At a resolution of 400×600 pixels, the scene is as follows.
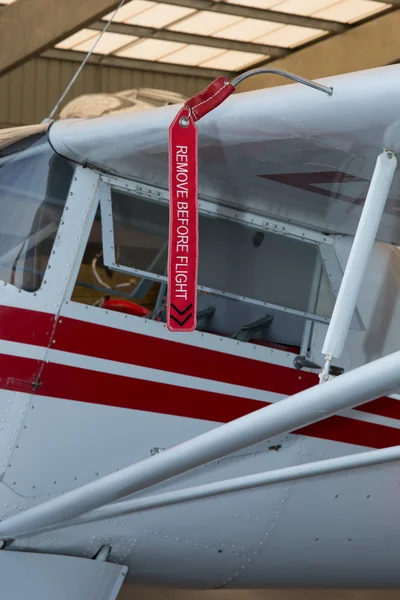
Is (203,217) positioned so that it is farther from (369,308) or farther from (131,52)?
(131,52)

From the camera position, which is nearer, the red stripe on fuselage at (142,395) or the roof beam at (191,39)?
the red stripe on fuselage at (142,395)

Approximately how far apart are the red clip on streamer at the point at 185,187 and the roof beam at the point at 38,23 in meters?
10.7

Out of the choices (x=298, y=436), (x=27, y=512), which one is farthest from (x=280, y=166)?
(x=27, y=512)

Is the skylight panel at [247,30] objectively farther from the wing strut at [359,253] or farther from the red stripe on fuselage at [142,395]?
the wing strut at [359,253]

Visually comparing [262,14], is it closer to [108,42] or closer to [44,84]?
[108,42]

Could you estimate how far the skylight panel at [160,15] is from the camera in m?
15.8

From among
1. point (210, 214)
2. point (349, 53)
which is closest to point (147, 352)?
point (210, 214)

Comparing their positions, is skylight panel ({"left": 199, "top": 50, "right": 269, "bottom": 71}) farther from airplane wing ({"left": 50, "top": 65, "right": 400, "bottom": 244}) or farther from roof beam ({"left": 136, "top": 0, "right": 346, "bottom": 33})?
airplane wing ({"left": 50, "top": 65, "right": 400, "bottom": 244})

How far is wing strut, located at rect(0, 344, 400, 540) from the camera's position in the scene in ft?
9.18

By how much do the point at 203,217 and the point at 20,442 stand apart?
1.25 metres

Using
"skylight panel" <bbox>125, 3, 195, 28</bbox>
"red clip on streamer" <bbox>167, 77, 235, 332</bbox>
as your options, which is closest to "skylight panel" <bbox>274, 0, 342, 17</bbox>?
"skylight panel" <bbox>125, 3, 195, 28</bbox>

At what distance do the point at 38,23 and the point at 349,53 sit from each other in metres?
5.69

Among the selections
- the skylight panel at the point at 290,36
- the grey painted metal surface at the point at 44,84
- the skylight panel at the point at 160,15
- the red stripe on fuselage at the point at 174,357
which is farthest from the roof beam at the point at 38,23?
the red stripe on fuselage at the point at 174,357

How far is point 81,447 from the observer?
3842 millimetres
